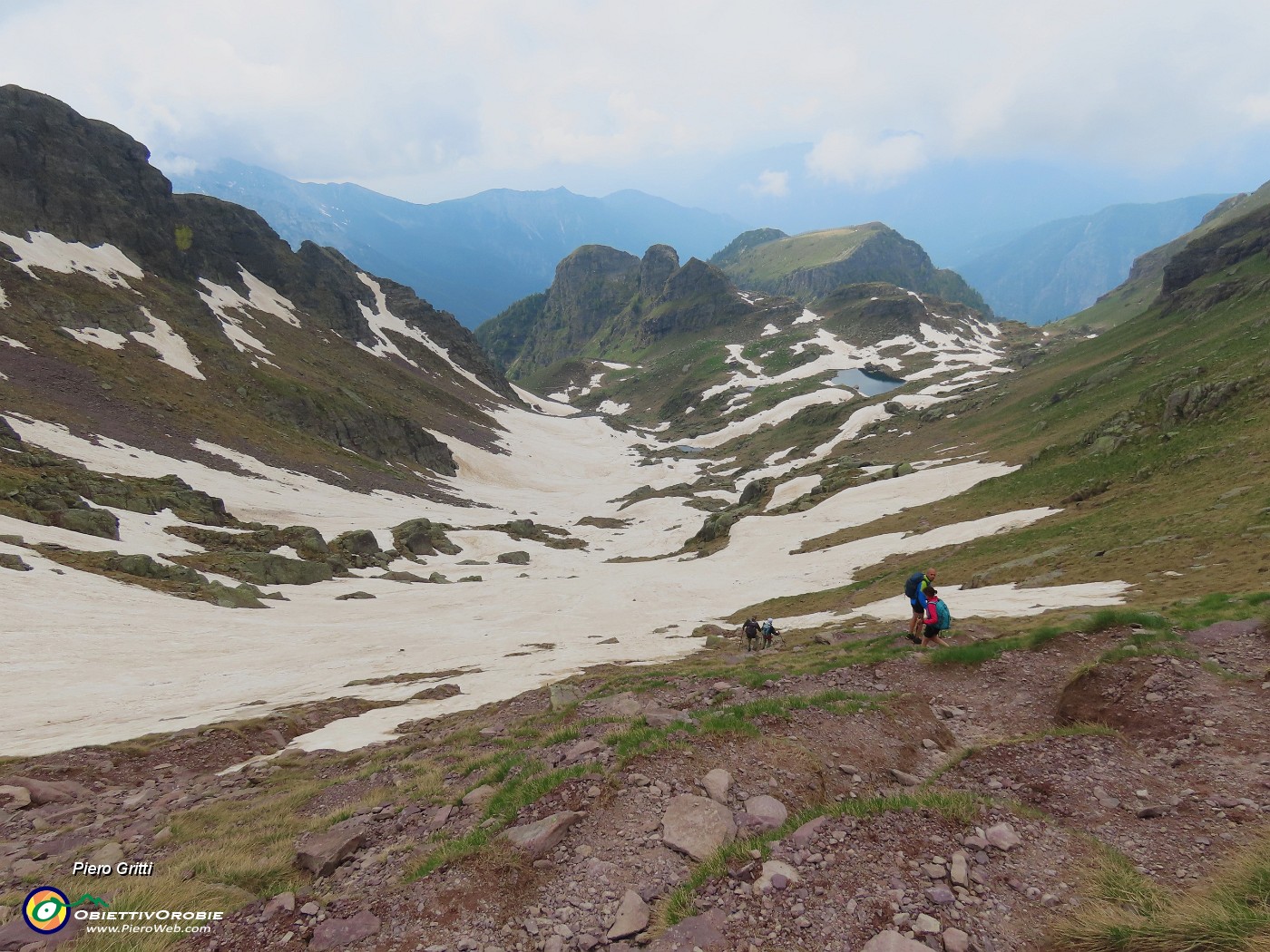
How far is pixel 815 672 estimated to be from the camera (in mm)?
14578

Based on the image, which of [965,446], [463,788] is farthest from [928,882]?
[965,446]

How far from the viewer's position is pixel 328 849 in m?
8.23

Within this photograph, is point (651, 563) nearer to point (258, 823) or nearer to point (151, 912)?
point (258, 823)

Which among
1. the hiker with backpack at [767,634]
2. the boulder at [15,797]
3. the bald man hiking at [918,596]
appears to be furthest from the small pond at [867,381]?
the boulder at [15,797]

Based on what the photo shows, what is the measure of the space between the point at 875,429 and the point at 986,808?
92960mm

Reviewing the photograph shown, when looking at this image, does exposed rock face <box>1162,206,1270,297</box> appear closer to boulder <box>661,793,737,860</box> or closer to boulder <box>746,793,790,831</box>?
boulder <box>746,793,790,831</box>

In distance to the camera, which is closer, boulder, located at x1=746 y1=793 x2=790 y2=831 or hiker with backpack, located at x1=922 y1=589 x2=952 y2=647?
boulder, located at x1=746 y1=793 x2=790 y2=831

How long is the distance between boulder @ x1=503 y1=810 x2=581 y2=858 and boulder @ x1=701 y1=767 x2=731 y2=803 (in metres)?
1.99

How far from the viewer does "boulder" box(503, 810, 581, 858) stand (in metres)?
7.50

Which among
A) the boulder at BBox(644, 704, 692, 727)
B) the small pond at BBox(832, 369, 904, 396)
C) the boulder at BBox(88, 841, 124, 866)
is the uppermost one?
the small pond at BBox(832, 369, 904, 396)

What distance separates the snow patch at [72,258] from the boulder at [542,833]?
117318mm

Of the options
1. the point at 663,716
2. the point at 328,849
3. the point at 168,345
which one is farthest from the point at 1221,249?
the point at 168,345

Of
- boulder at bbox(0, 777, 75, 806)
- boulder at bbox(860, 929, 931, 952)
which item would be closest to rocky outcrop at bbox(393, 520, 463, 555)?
boulder at bbox(0, 777, 75, 806)

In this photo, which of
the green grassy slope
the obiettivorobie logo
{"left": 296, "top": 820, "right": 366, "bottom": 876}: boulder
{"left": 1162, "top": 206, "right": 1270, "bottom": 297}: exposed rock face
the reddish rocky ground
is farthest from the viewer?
{"left": 1162, "top": 206, "right": 1270, "bottom": 297}: exposed rock face
